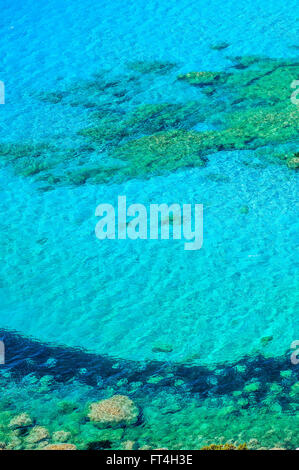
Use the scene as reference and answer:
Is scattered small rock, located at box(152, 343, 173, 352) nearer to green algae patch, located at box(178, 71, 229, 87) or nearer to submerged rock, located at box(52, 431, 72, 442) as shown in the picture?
submerged rock, located at box(52, 431, 72, 442)

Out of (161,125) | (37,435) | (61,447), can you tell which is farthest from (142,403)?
(161,125)

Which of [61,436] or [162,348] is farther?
[162,348]

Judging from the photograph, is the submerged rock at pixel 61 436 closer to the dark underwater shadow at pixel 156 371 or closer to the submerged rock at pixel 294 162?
the dark underwater shadow at pixel 156 371

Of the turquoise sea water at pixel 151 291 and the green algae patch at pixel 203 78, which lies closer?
the turquoise sea water at pixel 151 291

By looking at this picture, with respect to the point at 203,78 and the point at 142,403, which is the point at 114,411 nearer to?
the point at 142,403

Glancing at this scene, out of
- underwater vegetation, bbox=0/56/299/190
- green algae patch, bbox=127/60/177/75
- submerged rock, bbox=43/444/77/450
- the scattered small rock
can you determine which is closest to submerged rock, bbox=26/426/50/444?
submerged rock, bbox=43/444/77/450

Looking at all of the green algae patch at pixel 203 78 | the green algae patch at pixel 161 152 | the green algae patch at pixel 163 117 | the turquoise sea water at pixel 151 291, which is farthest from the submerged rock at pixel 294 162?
the green algae patch at pixel 203 78
